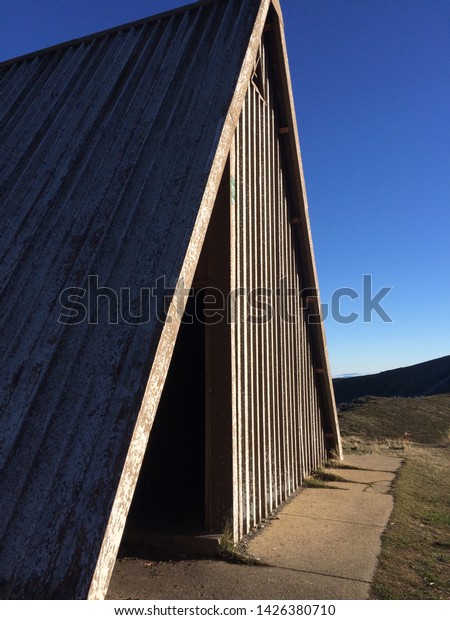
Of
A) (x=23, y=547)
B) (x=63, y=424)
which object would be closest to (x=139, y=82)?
(x=63, y=424)

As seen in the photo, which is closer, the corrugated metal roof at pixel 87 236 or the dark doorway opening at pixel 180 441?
the corrugated metal roof at pixel 87 236

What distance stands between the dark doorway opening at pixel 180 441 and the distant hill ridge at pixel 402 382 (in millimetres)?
44352

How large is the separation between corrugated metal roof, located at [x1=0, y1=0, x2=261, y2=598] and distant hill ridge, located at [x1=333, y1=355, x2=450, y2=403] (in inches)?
1870

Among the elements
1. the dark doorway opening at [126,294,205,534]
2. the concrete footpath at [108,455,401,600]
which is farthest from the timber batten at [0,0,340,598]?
the dark doorway opening at [126,294,205,534]

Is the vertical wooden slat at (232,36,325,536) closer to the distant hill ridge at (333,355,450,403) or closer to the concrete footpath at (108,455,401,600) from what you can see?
the concrete footpath at (108,455,401,600)

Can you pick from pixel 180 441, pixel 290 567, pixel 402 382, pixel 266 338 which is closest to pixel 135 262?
pixel 290 567

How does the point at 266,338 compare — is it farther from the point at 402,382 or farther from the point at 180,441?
the point at 402,382

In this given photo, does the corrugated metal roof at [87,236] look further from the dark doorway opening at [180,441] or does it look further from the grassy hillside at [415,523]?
the grassy hillside at [415,523]

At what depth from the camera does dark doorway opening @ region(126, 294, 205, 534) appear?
631 centimetres

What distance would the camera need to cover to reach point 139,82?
18.6 ft

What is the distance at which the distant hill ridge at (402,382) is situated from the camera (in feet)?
173

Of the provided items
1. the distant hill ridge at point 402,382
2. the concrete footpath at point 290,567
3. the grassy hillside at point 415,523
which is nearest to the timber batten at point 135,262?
the concrete footpath at point 290,567

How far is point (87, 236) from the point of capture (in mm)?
4004

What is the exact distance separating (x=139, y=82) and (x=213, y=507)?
14.2 ft
